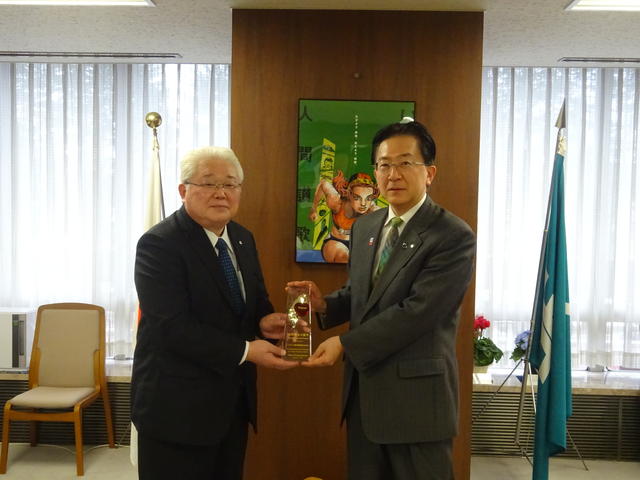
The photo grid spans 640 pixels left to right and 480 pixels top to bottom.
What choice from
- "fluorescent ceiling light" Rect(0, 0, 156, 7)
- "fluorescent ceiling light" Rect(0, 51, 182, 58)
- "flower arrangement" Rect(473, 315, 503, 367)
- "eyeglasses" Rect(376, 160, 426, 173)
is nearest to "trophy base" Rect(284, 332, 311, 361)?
"eyeglasses" Rect(376, 160, 426, 173)

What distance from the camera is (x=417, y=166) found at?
2.26 metres

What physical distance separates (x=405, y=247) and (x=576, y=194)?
3.09 meters

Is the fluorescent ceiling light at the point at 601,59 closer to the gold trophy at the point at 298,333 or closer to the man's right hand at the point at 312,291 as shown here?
the man's right hand at the point at 312,291

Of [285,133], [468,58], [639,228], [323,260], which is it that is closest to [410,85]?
[468,58]

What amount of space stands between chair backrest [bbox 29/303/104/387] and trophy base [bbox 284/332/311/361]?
2266mm

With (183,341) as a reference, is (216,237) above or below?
above

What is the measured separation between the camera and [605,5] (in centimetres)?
321

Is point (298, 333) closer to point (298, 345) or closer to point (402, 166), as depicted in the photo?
point (298, 345)

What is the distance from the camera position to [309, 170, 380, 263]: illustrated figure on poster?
341 cm

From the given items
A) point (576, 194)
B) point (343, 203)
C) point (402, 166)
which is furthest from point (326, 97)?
point (576, 194)

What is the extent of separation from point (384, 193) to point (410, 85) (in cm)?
132

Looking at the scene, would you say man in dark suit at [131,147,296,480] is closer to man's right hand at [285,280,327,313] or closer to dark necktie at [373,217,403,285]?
man's right hand at [285,280,327,313]

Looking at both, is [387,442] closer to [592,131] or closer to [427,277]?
[427,277]

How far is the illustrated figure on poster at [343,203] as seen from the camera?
11.2 feet
